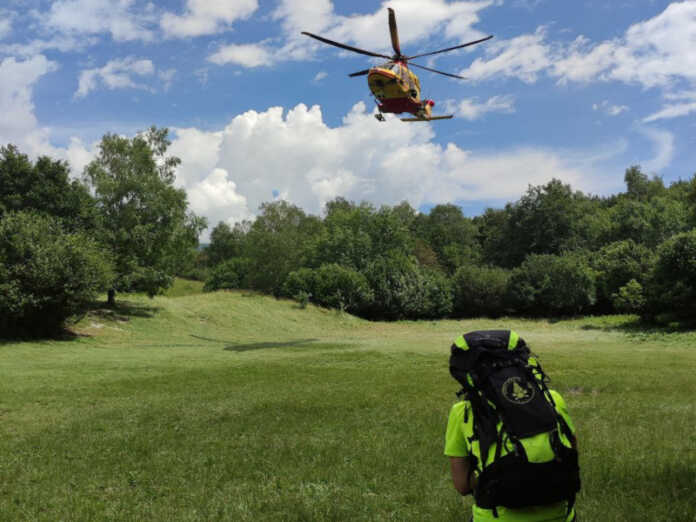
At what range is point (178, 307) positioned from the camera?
188 feet

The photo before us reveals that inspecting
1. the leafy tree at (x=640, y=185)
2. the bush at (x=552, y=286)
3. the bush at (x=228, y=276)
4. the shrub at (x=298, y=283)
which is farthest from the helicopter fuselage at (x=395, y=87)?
the leafy tree at (x=640, y=185)

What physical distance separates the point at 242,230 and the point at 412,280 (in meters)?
57.5

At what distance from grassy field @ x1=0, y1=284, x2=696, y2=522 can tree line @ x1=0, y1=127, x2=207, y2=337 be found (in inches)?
467

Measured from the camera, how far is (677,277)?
163 feet

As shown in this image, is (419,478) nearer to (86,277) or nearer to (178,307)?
(86,277)

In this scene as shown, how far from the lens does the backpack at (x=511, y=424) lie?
3.59 meters

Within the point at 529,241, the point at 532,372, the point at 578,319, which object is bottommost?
the point at 578,319

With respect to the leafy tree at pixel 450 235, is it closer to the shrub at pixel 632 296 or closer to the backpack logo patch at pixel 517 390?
the shrub at pixel 632 296

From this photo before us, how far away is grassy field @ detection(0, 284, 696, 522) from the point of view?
727 cm

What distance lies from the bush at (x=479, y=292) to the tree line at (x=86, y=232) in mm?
42620

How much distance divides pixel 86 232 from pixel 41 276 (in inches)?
526

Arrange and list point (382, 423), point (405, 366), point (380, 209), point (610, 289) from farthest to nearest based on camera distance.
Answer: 1. point (380, 209)
2. point (610, 289)
3. point (405, 366)
4. point (382, 423)

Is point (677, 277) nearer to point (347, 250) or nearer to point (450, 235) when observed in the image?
point (347, 250)

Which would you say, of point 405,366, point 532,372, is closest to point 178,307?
point 405,366
